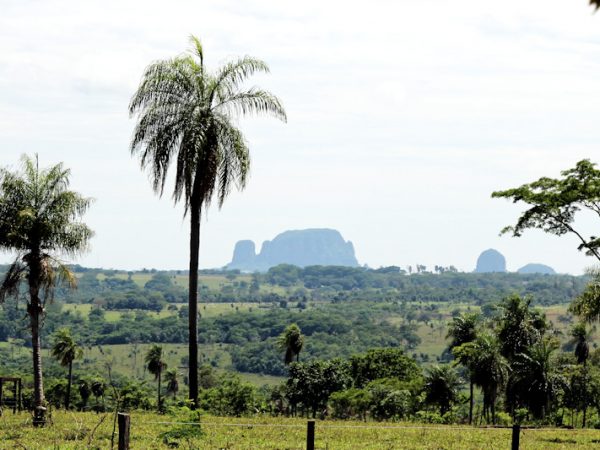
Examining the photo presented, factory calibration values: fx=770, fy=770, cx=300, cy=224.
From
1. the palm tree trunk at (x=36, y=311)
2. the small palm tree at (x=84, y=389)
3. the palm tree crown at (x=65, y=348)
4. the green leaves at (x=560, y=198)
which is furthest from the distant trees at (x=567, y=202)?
the small palm tree at (x=84, y=389)

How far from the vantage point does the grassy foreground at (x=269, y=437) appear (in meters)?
23.3

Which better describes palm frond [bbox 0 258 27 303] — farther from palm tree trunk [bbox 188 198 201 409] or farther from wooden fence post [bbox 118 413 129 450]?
wooden fence post [bbox 118 413 129 450]

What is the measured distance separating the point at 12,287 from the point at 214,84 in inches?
483

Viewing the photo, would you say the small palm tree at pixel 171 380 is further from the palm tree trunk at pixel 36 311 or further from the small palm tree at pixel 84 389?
the palm tree trunk at pixel 36 311

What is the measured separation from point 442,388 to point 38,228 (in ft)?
177

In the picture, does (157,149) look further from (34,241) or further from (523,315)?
(523,315)

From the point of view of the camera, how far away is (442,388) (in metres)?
76.2

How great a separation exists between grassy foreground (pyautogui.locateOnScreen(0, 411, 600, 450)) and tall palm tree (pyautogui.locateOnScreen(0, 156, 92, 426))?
5.28 meters

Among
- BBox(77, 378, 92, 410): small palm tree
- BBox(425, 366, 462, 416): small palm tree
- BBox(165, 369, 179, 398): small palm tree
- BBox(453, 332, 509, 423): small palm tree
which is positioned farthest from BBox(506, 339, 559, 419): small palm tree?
BBox(77, 378, 92, 410): small palm tree

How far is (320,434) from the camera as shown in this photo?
28.8 metres

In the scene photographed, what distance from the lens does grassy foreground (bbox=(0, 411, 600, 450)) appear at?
23.3 m

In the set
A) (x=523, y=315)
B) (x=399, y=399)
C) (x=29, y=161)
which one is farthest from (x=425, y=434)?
(x=399, y=399)

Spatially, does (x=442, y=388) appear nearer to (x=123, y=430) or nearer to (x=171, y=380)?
(x=171, y=380)

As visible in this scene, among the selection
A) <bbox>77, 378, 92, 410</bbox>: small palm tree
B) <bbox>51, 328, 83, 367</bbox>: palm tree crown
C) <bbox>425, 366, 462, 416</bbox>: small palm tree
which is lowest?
<bbox>77, 378, 92, 410</bbox>: small palm tree
